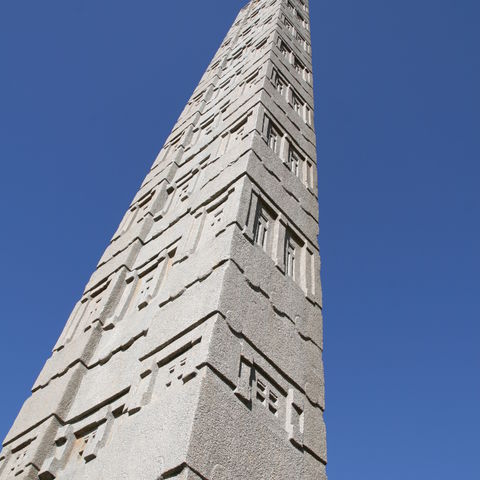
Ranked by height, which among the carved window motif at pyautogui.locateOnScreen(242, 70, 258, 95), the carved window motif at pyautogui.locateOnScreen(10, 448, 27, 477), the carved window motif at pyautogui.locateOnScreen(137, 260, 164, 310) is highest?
the carved window motif at pyautogui.locateOnScreen(242, 70, 258, 95)

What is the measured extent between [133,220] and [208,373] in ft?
18.8

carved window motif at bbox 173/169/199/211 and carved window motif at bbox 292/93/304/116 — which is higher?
carved window motif at bbox 292/93/304/116

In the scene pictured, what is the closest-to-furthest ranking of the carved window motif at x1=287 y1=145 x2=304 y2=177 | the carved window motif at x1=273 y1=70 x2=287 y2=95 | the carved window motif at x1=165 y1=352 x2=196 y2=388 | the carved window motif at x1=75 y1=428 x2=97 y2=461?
1. the carved window motif at x1=165 y1=352 x2=196 y2=388
2. the carved window motif at x1=75 y1=428 x2=97 y2=461
3. the carved window motif at x1=287 y1=145 x2=304 y2=177
4. the carved window motif at x1=273 y1=70 x2=287 y2=95

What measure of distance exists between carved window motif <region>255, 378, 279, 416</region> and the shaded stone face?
0.01m

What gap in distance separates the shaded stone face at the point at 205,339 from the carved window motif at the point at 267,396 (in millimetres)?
12

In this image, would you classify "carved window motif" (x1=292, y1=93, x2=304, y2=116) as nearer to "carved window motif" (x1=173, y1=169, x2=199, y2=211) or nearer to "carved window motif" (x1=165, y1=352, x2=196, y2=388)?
"carved window motif" (x1=173, y1=169, x2=199, y2=211)

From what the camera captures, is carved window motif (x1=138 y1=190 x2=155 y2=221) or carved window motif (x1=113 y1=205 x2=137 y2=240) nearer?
carved window motif (x1=113 y1=205 x2=137 y2=240)

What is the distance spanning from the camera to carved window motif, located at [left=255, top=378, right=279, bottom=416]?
4.32 m

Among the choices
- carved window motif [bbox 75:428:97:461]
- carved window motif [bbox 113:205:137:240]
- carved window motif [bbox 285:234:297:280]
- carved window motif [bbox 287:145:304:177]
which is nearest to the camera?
carved window motif [bbox 75:428:97:461]

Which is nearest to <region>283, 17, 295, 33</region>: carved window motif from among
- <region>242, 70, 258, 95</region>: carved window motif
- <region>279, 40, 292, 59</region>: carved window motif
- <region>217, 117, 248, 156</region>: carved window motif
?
<region>279, 40, 292, 59</region>: carved window motif

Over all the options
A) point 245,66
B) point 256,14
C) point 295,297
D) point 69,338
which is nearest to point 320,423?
point 295,297

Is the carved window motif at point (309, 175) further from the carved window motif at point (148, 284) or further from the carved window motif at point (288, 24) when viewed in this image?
the carved window motif at point (288, 24)

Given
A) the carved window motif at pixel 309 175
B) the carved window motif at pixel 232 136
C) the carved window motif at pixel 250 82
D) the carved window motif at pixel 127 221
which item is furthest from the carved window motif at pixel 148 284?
the carved window motif at pixel 250 82

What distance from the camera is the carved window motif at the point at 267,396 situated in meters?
4.32
